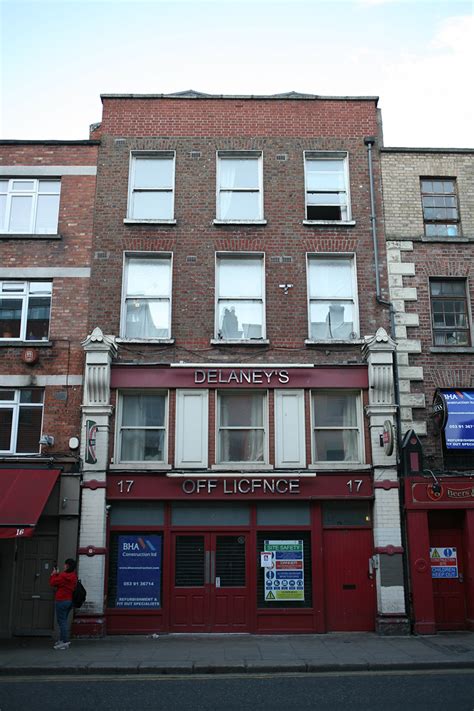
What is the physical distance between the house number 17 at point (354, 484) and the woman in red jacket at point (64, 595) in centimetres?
652

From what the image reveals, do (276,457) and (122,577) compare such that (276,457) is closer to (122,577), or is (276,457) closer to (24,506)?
(122,577)

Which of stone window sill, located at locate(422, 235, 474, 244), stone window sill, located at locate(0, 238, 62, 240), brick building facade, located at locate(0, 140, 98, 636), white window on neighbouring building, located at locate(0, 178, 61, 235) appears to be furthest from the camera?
white window on neighbouring building, located at locate(0, 178, 61, 235)

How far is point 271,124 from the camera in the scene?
17781 mm

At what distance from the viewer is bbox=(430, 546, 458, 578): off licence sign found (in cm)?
1514

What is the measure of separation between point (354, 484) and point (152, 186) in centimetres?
955

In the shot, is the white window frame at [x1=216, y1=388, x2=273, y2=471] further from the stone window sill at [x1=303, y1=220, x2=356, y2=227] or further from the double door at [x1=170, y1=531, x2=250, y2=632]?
the stone window sill at [x1=303, y1=220, x2=356, y2=227]

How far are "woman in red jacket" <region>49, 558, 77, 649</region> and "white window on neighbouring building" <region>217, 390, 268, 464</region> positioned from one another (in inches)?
166

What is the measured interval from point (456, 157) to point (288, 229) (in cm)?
508

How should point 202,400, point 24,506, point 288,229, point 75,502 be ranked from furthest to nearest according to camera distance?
1. point 288,229
2. point 202,400
3. point 75,502
4. point 24,506

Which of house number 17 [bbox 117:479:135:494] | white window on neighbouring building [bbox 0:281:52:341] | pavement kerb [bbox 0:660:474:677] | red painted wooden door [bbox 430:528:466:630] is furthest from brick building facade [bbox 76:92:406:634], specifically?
pavement kerb [bbox 0:660:474:677]

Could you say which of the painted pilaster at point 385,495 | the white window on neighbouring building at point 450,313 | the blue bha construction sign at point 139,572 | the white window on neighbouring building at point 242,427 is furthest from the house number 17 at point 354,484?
the blue bha construction sign at point 139,572

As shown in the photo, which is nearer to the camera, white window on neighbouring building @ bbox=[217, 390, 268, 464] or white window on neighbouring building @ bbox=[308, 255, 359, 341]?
white window on neighbouring building @ bbox=[217, 390, 268, 464]

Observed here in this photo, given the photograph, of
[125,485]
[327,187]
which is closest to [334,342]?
[327,187]

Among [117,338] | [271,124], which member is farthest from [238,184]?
[117,338]
